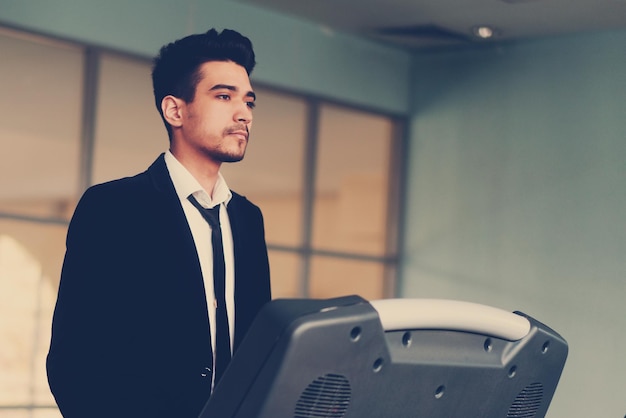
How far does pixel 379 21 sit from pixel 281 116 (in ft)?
2.59

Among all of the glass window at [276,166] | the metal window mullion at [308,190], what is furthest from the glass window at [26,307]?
the metal window mullion at [308,190]

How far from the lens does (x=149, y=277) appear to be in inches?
60.8

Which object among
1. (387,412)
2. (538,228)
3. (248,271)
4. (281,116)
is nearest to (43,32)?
(281,116)

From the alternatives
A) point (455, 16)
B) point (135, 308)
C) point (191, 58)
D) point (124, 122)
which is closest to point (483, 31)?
point (455, 16)

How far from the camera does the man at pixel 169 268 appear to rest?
1.41m

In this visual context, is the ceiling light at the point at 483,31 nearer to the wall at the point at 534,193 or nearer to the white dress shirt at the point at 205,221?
the wall at the point at 534,193

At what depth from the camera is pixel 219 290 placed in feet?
5.09

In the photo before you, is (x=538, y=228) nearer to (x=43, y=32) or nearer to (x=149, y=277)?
(x=43, y=32)

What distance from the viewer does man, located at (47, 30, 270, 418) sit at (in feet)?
4.63

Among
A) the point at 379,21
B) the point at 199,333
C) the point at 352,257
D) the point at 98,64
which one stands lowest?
the point at 352,257

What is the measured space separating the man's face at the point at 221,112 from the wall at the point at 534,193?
462 centimetres

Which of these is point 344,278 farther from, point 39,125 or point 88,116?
point 39,125

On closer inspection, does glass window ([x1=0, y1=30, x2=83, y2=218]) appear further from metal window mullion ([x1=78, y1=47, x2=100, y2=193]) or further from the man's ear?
the man's ear

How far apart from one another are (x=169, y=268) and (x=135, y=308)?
0.07 meters
